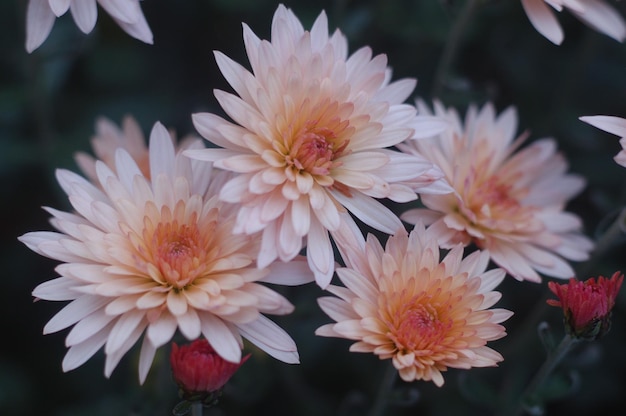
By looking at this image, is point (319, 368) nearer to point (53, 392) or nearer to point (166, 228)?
point (53, 392)

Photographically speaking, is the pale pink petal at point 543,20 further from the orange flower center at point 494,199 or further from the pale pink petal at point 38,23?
the pale pink petal at point 38,23

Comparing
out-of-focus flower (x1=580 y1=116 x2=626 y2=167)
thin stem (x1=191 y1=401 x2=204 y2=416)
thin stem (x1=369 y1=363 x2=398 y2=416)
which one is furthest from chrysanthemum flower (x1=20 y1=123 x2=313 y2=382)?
out-of-focus flower (x1=580 y1=116 x2=626 y2=167)

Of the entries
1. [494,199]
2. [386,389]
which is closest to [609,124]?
→ [494,199]

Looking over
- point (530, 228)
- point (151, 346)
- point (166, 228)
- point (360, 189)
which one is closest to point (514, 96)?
point (530, 228)

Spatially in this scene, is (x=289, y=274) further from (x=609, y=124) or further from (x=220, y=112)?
(x=220, y=112)

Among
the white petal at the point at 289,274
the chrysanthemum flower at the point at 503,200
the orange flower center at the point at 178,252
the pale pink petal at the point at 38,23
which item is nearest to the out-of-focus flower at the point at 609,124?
the chrysanthemum flower at the point at 503,200

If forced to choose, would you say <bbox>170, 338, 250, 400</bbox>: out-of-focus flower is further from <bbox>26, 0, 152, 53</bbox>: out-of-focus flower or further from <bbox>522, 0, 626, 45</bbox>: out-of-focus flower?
<bbox>522, 0, 626, 45</bbox>: out-of-focus flower
